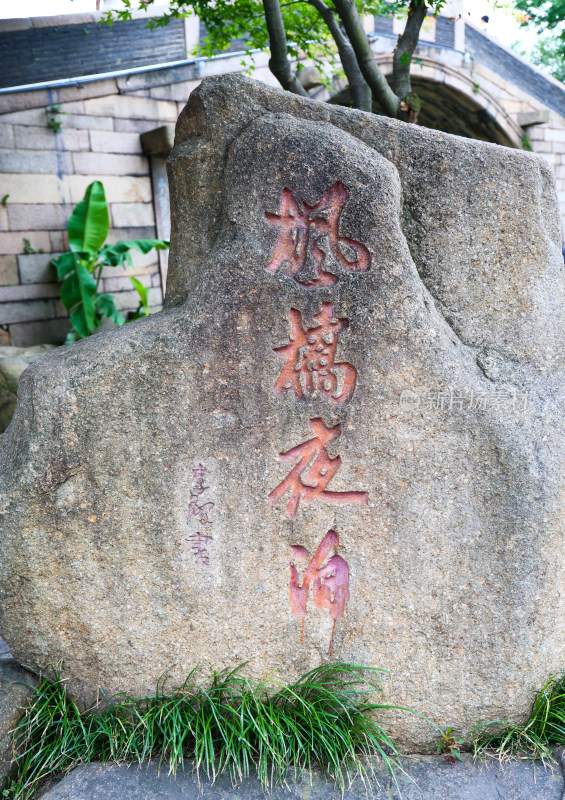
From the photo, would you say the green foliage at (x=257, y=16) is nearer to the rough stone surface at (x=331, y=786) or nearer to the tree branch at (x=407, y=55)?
the tree branch at (x=407, y=55)

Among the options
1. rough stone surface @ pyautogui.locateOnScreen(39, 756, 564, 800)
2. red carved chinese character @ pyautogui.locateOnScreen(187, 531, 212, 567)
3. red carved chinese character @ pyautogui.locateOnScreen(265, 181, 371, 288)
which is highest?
red carved chinese character @ pyautogui.locateOnScreen(265, 181, 371, 288)

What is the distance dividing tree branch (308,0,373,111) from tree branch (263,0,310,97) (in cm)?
38

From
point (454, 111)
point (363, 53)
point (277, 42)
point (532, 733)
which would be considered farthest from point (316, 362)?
point (454, 111)

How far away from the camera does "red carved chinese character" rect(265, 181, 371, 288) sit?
2055 mm

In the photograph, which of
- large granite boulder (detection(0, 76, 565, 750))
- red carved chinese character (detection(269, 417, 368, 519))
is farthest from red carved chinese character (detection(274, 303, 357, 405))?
red carved chinese character (detection(269, 417, 368, 519))

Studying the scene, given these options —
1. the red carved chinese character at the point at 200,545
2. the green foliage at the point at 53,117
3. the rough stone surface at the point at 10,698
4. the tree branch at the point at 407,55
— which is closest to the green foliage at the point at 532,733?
the red carved chinese character at the point at 200,545

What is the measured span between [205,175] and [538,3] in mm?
3434

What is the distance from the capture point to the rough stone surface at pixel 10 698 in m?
2.03

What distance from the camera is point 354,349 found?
2.06 meters

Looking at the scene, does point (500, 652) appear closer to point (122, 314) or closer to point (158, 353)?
point (158, 353)

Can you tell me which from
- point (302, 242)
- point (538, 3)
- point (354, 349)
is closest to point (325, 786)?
point (354, 349)

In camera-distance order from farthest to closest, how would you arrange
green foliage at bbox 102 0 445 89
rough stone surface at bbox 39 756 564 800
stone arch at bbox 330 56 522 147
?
1. stone arch at bbox 330 56 522 147
2. green foliage at bbox 102 0 445 89
3. rough stone surface at bbox 39 756 564 800

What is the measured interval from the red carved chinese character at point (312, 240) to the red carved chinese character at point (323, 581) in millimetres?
908
